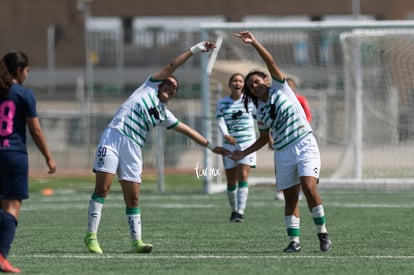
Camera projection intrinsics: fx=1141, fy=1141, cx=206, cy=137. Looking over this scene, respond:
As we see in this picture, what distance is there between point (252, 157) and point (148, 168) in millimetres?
13064

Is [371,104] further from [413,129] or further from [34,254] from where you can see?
[34,254]

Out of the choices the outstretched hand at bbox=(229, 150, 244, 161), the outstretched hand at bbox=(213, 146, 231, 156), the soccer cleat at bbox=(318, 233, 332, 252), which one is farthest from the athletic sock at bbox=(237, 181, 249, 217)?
the soccer cleat at bbox=(318, 233, 332, 252)

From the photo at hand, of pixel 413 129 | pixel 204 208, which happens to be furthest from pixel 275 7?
pixel 204 208

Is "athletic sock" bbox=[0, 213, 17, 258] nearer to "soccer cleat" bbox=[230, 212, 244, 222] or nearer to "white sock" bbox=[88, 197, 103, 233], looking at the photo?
"white sock" bbox=[88, 197, 103, 233]

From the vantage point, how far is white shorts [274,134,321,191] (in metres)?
12.3

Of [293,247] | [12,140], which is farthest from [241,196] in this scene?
[12,140]

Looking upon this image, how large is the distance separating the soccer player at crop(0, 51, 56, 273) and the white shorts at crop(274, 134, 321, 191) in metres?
3.06

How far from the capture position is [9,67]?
413 inches

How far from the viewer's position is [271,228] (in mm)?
15531

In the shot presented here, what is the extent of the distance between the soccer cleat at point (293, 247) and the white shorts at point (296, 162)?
2.01 ft

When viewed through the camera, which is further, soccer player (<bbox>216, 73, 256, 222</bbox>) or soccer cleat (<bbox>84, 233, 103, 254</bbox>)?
soccer player (<bbox>216, 73, 256, 222</bbox>)

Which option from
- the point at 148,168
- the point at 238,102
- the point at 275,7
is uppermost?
the point at 275,7

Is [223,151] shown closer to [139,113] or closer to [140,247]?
[139,113]

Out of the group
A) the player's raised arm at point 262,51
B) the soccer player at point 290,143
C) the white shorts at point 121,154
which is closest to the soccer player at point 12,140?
the white shorts at point 121,154
